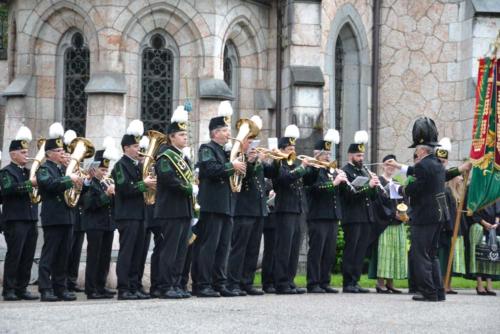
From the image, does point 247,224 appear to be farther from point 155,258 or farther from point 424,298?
point 424,298

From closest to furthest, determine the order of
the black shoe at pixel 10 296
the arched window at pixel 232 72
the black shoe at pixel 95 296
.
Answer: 1. the black shoe at pixel 10 296
2. the black shoe at pixel 95 296
3. the arched window at pixel 232 72

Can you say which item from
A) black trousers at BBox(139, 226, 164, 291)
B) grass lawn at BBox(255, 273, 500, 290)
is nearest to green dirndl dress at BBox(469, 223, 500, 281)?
grass lawn at BBox(255, 273, 500, 290)

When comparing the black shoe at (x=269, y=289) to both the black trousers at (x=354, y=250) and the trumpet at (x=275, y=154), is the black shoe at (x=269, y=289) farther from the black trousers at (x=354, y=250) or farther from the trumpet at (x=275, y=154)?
the trumpet at (x=275, y=154)

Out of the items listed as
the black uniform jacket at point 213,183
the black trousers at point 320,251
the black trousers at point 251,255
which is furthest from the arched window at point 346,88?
the black uniform jacket at point 213,183

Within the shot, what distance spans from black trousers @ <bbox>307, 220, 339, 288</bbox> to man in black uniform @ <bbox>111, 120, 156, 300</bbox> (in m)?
2.54

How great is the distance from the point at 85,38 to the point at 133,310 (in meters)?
9.34

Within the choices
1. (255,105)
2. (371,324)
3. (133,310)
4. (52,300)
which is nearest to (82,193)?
(52,300)

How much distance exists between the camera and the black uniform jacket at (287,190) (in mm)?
15781

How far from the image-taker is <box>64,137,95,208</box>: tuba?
48.5ft

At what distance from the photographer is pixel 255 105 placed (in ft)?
72.4

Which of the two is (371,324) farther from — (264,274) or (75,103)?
(75,103)

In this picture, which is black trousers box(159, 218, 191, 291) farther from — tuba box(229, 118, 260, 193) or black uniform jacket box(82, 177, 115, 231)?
black uniform jacket box(82, 177, 115, 231)

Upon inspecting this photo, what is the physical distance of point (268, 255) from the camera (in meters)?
16.3

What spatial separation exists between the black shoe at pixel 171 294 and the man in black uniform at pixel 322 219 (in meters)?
2.63
